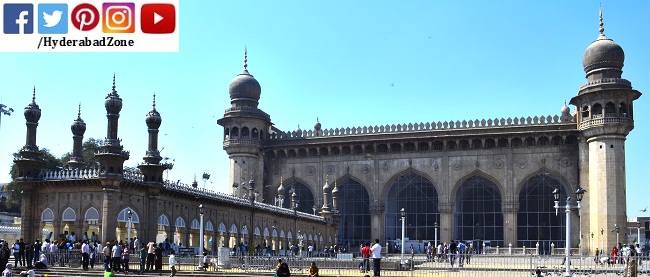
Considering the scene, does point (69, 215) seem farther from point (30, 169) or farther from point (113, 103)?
point (113, 103)

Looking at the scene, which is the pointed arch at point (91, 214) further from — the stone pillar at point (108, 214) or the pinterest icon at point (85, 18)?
the pinterest icon at point (85, 18)

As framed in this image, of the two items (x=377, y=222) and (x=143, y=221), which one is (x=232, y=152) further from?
(x=143, y=221)

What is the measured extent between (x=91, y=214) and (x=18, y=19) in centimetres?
974

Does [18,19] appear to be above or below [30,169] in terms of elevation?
above

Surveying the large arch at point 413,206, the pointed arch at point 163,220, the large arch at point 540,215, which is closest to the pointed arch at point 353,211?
the large arch at point 413,206

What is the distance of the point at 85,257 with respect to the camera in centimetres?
1997

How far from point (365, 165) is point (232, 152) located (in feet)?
28.2

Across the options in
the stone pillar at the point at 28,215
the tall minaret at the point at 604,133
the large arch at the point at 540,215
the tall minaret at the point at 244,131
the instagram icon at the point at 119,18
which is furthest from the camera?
the tall minaret at the point at 244,131

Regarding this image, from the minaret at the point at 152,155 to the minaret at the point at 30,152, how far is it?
3411mm

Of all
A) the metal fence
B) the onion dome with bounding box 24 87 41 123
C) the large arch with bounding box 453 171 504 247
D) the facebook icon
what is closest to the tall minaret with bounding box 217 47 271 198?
the large arch with bounding box 453 171 504 247

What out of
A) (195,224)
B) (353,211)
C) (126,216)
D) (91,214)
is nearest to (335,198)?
(353,211)

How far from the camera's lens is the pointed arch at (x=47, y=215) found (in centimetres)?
2509

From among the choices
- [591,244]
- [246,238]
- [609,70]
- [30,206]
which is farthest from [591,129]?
[30,206]

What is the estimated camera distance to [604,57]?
135ft
